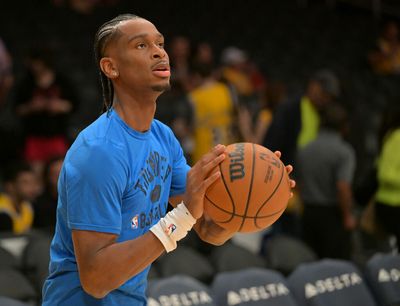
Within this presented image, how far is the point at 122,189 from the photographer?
2703 millimetres

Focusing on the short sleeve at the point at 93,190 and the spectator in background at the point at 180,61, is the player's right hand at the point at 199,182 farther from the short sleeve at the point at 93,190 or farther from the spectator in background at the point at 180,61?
the spectator in background at the point at 180,61

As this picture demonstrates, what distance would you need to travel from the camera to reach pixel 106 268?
258 cm

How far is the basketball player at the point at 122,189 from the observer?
262 centimetres

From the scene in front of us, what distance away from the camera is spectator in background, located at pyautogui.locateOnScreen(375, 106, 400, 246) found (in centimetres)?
586

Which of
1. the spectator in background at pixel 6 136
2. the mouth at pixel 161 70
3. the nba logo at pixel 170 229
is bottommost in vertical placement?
the spectator in background at pixel 6 136

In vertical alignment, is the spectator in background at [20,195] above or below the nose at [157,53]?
below

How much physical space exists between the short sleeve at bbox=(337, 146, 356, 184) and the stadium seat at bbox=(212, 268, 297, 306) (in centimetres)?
161

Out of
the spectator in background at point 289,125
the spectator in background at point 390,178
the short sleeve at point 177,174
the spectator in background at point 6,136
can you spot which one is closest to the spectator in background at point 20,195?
the spectator in background at point 6,136

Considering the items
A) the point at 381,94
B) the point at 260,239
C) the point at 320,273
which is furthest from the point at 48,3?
the point at 320,273

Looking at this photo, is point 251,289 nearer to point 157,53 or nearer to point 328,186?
point 328,186

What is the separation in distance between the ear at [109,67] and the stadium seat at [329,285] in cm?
243

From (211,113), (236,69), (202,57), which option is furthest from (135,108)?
(236,69)

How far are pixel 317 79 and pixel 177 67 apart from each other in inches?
95.9

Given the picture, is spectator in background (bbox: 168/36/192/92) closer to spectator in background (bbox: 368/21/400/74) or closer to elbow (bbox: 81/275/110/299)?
spectator in background (bbox: 368/21/400/74)
